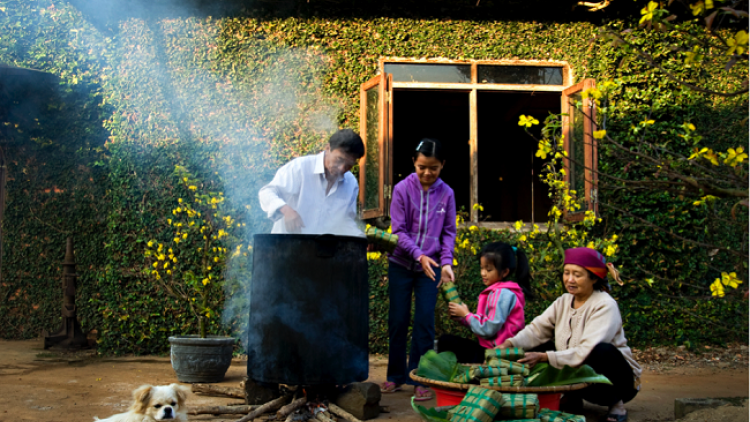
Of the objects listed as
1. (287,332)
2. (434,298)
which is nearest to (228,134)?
(434,298)

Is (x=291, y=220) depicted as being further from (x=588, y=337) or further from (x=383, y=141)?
(x=383, y=141)

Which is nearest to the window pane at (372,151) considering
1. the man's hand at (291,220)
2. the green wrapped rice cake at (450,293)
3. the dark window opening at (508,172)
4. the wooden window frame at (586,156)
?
the wooden window frame at (586,156)

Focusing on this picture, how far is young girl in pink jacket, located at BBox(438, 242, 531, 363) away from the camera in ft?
10.5

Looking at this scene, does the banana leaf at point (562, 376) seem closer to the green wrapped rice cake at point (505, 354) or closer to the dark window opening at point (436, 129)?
the green wrapped rice cake at point (505, 354)

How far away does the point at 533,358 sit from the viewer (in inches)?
111

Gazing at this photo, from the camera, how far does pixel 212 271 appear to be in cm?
548

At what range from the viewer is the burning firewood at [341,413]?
2845 mm

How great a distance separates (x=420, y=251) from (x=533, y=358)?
105 centimetres

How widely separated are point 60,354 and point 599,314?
17.5ft

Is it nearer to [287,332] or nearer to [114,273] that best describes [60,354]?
[114,273]

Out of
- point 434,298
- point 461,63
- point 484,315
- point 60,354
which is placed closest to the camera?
point 484,315

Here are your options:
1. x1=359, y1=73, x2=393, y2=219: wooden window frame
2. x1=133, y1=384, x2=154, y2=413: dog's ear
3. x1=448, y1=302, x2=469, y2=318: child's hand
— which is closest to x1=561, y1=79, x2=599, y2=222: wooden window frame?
x1=359, y1=73, x2=393, y2=219: wooden window frame

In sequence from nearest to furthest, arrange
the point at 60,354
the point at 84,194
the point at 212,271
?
the point at 212,271
the point at 60,354
the point at 84,194

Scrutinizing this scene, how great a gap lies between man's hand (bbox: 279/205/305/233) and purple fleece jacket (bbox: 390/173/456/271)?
87 cm
